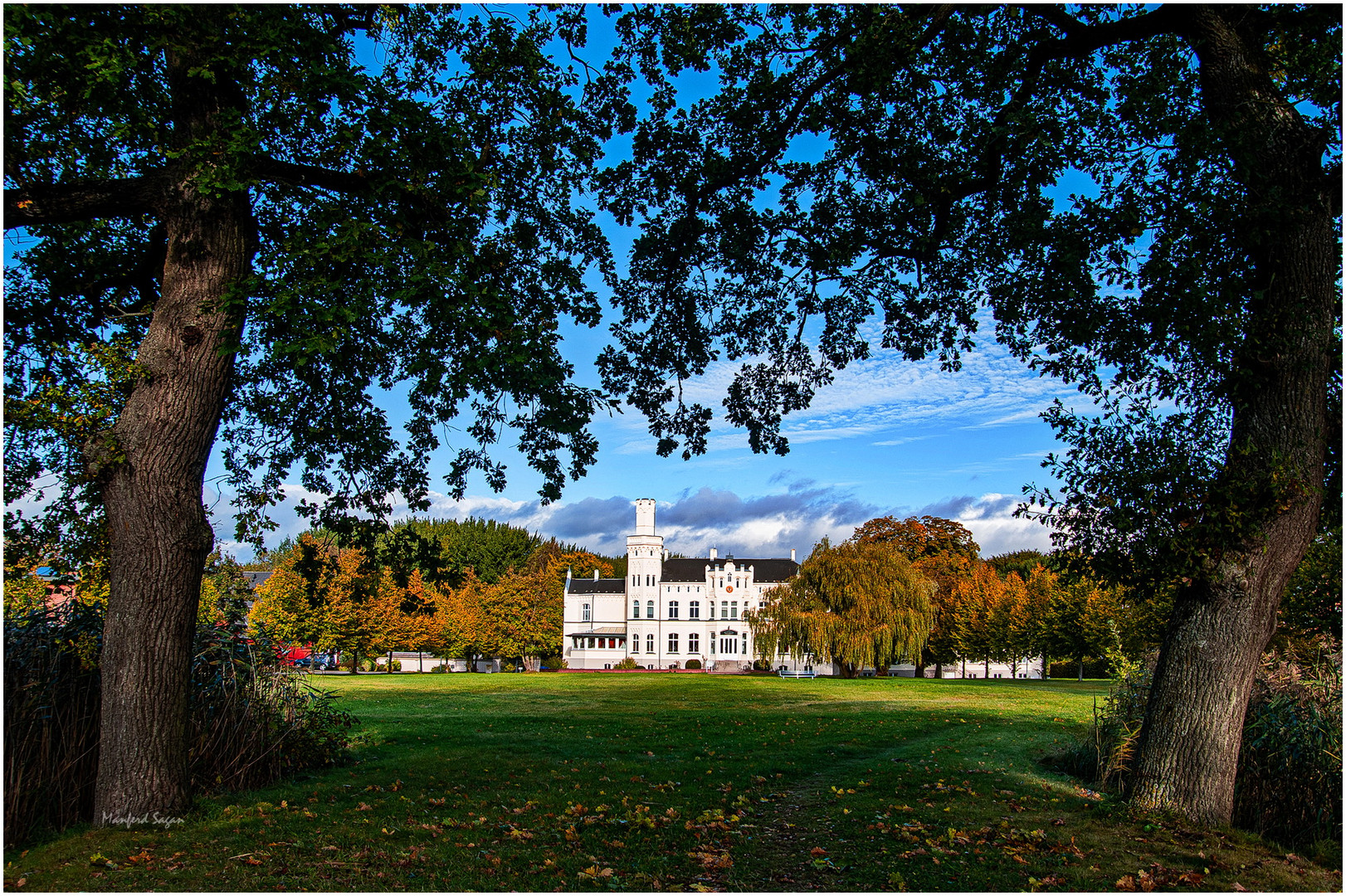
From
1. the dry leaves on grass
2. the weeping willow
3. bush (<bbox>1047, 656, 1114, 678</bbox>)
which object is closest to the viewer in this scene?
the dry leaves on grass

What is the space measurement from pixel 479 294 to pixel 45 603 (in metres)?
6.20

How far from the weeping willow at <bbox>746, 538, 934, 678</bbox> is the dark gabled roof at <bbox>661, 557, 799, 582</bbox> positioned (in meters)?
31.7

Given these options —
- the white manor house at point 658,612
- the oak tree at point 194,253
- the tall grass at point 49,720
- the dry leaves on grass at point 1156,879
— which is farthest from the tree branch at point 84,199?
the white manor house at point 658,612

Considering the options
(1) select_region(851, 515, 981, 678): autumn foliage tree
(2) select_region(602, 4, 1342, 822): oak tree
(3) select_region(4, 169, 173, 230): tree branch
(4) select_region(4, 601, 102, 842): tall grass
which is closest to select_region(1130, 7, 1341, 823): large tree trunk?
(2) select_region(602, 4, 1342, 822): oak tree

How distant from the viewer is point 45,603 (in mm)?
9227

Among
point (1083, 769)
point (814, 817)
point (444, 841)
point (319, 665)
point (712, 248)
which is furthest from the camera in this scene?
point (319, 665)

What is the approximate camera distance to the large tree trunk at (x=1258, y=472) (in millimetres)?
8242

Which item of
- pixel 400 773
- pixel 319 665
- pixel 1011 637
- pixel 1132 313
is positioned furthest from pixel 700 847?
pixel 319 665

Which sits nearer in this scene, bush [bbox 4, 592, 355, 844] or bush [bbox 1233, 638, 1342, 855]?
bush [bbox 4, 592, 355, 844]

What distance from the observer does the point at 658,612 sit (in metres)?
73.1

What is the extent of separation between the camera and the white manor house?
7156 centimetres

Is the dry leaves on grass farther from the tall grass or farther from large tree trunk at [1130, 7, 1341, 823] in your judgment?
the tall grass

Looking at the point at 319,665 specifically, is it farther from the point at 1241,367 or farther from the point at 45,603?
the point at 1241,367

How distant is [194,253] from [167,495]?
2550mm
